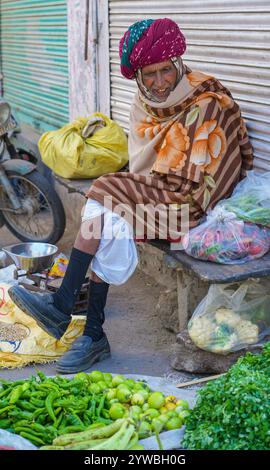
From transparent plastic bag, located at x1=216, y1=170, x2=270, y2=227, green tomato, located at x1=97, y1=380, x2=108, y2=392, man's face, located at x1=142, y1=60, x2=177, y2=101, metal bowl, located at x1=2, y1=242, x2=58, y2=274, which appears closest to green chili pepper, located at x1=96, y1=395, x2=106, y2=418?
green tomato, located at x1=97, y1=380, x2=108, y2=392

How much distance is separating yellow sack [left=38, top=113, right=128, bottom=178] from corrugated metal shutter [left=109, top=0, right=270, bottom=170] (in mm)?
863

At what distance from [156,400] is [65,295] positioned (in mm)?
970

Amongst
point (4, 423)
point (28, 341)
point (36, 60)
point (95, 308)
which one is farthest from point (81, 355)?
point (36, 60)

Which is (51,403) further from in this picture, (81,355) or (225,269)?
(225,269)

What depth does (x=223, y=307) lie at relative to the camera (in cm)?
380

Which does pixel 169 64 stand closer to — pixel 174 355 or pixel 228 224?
pixel 228 224

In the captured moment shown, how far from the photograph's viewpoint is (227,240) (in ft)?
12.2

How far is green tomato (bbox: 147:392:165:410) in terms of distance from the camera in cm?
313

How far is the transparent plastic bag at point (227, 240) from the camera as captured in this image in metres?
3.71

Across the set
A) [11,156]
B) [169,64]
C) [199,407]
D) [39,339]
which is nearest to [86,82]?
[11,156]

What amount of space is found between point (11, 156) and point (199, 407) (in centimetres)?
409

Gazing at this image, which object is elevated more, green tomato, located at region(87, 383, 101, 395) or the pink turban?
the pink turban

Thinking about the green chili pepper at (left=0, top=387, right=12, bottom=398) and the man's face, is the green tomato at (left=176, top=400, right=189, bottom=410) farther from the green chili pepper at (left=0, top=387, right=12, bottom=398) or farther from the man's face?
the man's face

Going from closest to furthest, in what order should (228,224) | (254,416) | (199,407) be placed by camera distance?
1. (254,416)
2. (199,407)
3. (228,224)
